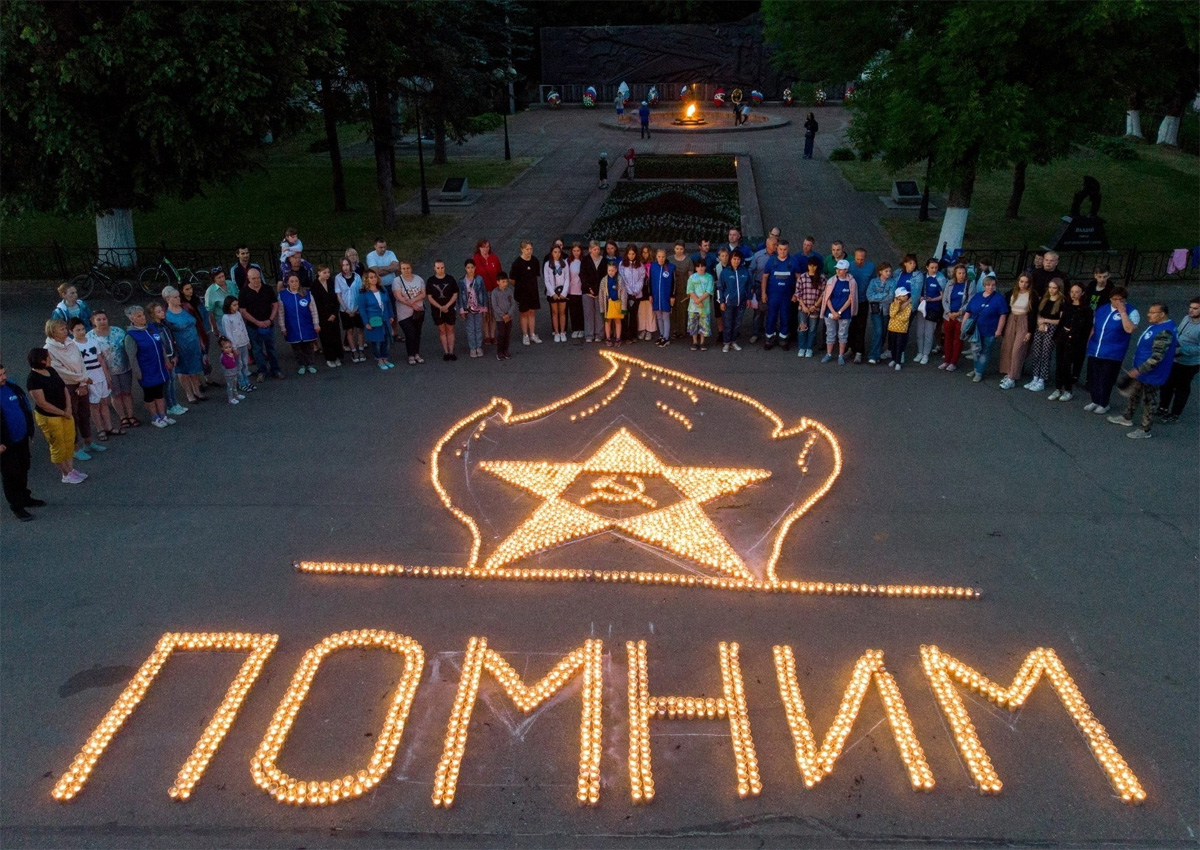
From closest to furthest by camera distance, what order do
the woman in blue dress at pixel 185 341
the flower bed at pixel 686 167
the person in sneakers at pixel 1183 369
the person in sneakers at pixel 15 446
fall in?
the person in sneakers at pixel 15 446
the person in sneakers at pixel 1183 369
the woman in blue dress at pixel 185 341
the flower bed at pixel 686 167

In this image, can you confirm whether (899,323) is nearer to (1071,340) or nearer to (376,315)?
(1071,340)

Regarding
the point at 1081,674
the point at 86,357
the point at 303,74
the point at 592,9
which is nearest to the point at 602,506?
the point at 1081,674

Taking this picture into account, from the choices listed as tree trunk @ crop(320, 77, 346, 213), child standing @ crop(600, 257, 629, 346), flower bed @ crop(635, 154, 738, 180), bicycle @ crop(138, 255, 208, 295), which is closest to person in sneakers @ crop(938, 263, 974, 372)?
child standing @ crop(600, 257, 629, 346)

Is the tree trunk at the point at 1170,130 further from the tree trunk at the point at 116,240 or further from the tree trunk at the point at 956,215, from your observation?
the tree trunk at the point at 116,240

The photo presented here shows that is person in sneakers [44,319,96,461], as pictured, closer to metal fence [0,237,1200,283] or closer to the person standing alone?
metal fence [0,237,1200,283]

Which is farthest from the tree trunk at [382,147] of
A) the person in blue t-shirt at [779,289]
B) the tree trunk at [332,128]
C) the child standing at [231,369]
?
the person in blue t-shirt at [779,289]

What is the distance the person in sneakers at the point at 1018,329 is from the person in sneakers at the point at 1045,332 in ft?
0.42

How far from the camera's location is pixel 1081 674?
23.7ft

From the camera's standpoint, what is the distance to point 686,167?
3195 cm

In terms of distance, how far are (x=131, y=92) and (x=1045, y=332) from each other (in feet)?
53.1

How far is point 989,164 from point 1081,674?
11.7 metres

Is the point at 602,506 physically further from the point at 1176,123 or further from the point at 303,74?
the point at 1176,123

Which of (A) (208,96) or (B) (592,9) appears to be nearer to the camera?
(A) (208,96)

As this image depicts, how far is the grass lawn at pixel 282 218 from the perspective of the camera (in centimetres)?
2208
